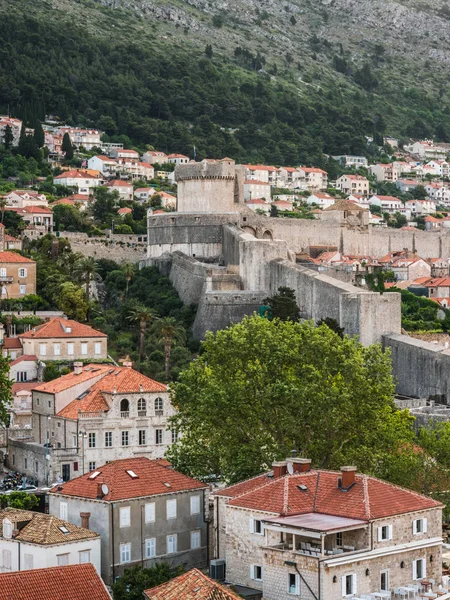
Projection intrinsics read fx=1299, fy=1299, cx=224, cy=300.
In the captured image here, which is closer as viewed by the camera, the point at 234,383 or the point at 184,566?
the point at 184,566

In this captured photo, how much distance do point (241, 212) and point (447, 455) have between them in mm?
37950

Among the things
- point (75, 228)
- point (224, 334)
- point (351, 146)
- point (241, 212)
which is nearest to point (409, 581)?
point (224, 334)

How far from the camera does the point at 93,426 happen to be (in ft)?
160

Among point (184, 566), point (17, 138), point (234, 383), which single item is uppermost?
point (17, 138)

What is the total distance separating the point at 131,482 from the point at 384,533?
818cm

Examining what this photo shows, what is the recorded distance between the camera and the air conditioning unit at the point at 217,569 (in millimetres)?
33156

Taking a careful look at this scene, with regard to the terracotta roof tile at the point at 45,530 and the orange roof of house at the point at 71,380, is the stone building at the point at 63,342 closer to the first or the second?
the orange roof of house at the point at 71,380

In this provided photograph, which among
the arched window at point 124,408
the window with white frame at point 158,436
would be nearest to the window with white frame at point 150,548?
the arched window at point 124,408

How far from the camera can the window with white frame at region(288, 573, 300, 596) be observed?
29.7 metres

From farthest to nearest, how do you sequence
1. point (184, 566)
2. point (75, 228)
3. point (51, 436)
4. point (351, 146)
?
point (351, 146) < point (75, 228) < point (51, 436) < point (184, 566)

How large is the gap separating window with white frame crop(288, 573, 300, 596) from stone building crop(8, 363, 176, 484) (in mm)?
18155

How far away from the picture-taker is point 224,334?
43625 mm

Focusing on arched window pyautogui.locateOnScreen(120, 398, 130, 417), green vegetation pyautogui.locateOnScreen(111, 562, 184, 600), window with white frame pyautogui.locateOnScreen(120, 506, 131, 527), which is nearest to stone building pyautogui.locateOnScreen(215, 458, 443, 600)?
green vegetation pyautogui.locateOnScreen(111, 562, 184, 600)

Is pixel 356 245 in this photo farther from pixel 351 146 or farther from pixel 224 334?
pixel 351 146
